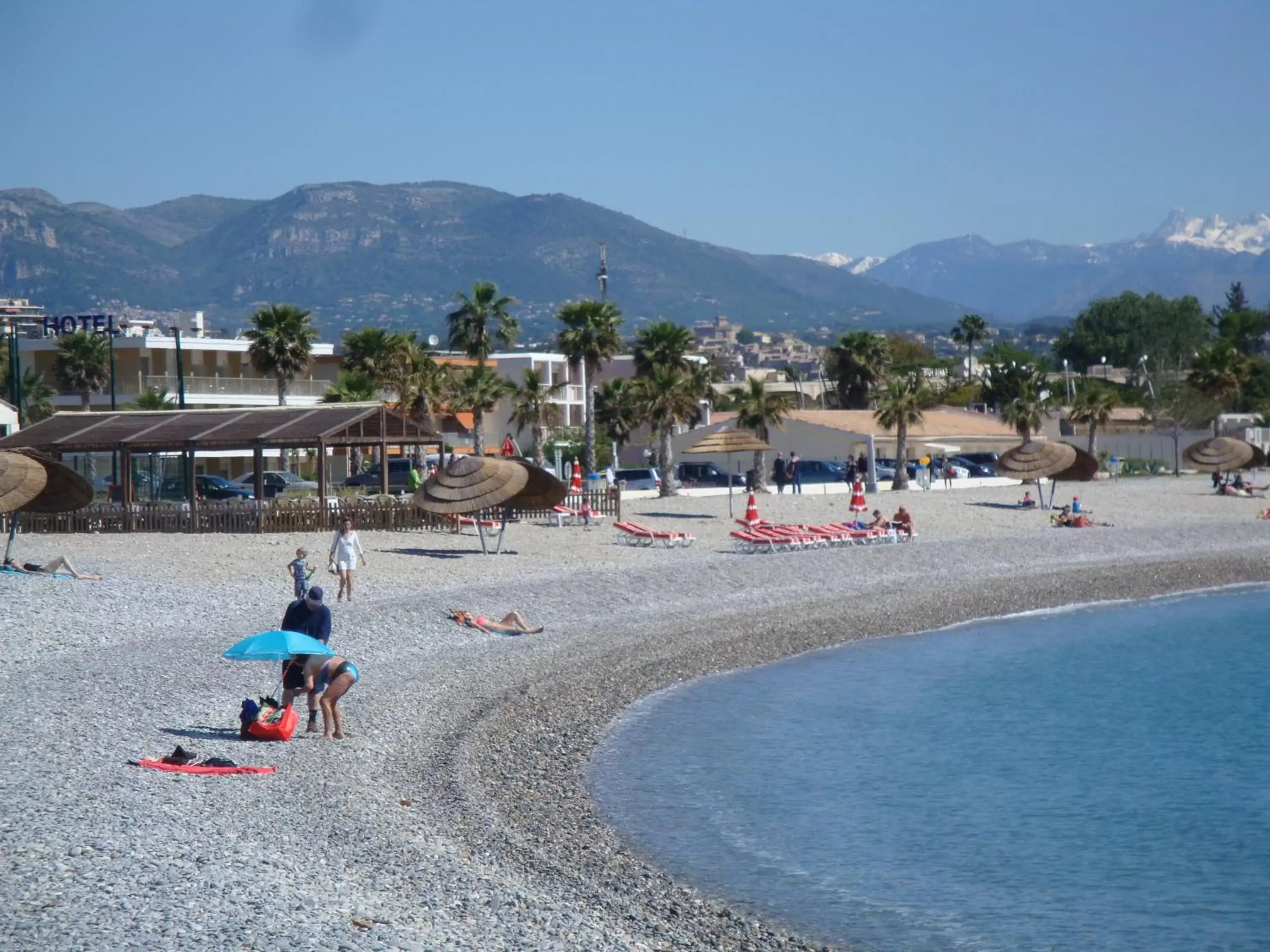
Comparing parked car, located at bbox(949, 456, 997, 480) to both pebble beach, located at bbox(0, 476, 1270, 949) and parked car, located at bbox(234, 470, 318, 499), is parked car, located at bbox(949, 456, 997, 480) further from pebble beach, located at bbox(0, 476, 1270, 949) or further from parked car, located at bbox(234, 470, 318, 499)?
parked car, located at bbox(234, 470, 318, 499)

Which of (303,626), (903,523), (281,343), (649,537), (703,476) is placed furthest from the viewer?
(703,476)

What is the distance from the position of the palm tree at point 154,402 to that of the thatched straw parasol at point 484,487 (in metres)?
25.3

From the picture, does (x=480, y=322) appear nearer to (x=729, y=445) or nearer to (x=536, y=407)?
(x=536, y=407)

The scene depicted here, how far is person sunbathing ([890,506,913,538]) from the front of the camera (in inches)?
1385

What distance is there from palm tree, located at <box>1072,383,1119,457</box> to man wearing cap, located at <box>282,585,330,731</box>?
49360 millimetres

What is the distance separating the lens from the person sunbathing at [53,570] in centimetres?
2405

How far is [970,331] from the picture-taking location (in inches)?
4473

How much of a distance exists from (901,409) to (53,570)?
102 ft

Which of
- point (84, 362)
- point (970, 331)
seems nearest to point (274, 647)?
point (84, 362)

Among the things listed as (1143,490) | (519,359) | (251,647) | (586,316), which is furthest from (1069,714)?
(519,359)

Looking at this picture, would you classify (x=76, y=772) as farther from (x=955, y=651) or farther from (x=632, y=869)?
(x=955, y=651)

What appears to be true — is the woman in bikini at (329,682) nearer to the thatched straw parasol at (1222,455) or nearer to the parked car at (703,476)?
the parked car at (703,476)

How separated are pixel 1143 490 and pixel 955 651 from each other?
28.9m

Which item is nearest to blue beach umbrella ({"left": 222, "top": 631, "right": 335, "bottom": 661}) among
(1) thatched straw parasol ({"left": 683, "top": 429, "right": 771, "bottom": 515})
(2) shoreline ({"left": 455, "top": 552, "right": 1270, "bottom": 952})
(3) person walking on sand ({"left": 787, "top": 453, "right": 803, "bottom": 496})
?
(2) shoreline ({"left": 455, "top": 552, "right": 1270, "bottom": 952})
